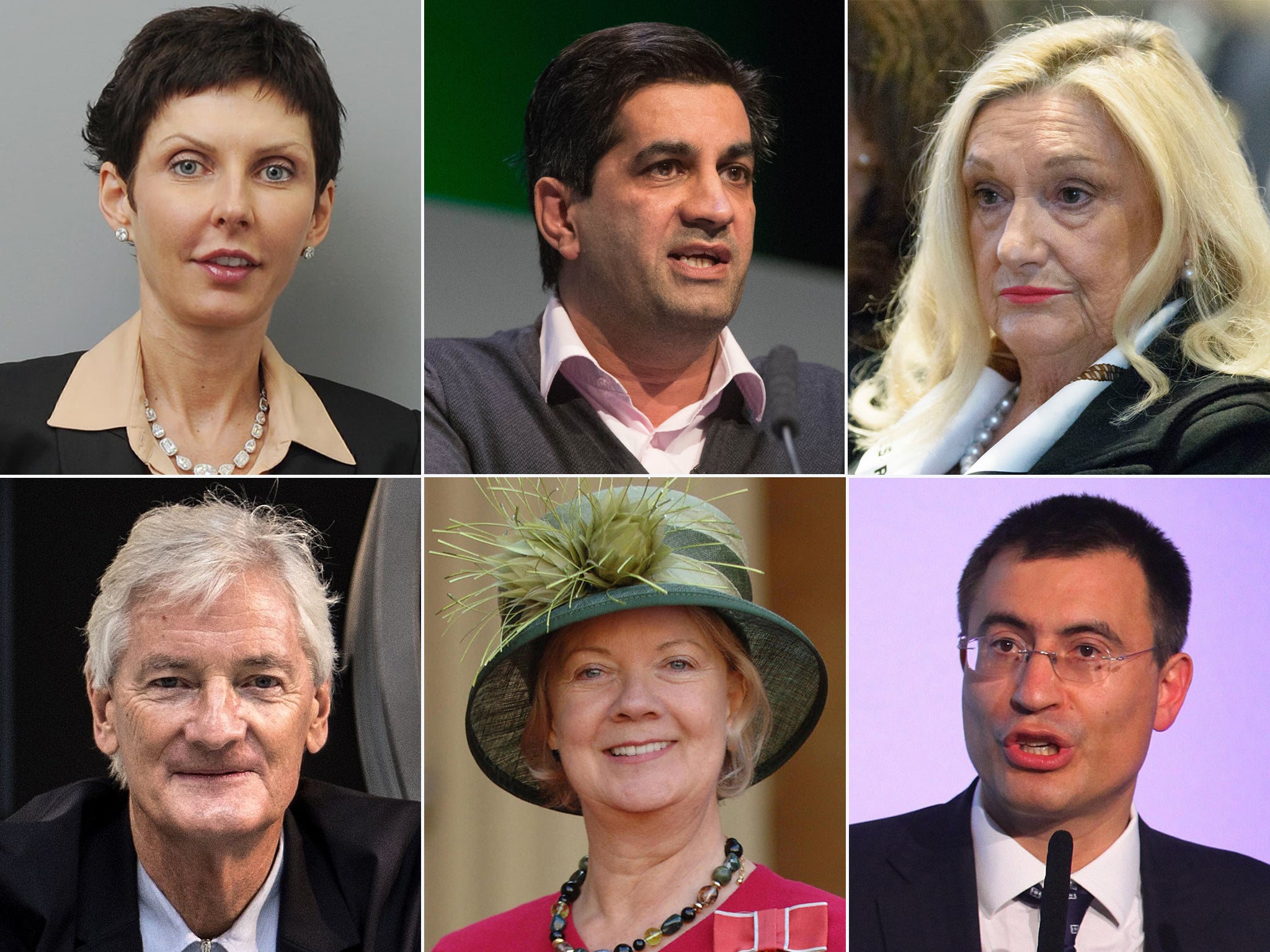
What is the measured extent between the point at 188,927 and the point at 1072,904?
61.4 inches

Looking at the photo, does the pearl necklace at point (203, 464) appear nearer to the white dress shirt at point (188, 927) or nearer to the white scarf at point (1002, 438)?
the white dress shirt at point (188, 927)

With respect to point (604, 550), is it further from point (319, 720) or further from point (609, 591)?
point (319, 720)

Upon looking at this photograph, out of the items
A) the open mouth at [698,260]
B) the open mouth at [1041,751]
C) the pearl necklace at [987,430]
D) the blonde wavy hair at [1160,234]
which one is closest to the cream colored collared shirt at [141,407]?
the open mouth at [698,260]

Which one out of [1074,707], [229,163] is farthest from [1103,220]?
[229,163]

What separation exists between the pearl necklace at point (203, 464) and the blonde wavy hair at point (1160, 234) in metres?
1.10

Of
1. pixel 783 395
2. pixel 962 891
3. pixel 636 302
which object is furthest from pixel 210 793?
pixel 962 891

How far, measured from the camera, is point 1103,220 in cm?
251

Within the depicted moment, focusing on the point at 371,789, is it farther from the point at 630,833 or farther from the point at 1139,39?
the point at 1139,39

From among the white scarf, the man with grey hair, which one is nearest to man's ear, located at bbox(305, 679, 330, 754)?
the man with grey hair

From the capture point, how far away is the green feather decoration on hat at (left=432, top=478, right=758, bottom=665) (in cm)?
231

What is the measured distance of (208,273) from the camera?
96.4 inches

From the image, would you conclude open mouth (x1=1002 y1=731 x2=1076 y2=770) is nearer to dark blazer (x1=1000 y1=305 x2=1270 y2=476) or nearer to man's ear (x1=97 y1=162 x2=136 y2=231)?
dark blazer (x1=1000 y1=305 x2=1270 y2=476)

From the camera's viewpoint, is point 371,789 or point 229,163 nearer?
point 229,163

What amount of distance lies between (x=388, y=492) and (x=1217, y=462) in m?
1.54
